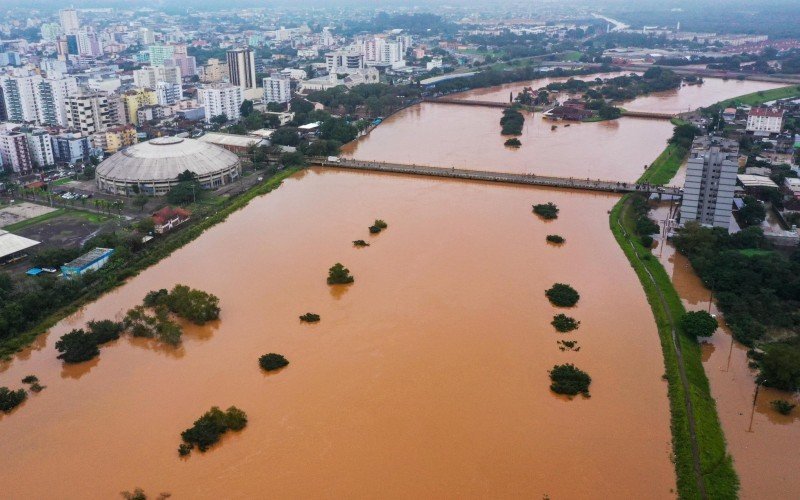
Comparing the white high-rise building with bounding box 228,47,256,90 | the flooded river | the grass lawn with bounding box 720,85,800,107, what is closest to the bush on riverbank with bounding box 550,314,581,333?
the flooded river

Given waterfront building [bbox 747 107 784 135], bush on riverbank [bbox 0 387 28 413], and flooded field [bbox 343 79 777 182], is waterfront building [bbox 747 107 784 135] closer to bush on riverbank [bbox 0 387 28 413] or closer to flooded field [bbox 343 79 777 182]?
flooded field [bbox 343 79 777 182]

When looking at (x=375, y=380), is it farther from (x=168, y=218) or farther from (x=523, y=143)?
(x=523, y=143)

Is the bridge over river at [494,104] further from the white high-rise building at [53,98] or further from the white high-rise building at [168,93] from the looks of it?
the white high-rise building at [53,98]

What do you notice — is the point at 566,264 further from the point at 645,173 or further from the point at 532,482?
the point at 645,173

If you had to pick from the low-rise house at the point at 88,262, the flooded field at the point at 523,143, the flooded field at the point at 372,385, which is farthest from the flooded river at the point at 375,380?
the flooded field at the point at 523,143

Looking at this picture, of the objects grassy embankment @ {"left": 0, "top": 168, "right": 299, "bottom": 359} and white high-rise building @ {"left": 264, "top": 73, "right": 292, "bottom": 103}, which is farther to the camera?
white high-rise building @ {"left": 264, "top": 73, "right": 292, "bottom": 103}

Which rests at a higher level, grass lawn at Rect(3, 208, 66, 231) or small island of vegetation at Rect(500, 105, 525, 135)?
small island of vegetation at Rect(500, 105, 525, 135)

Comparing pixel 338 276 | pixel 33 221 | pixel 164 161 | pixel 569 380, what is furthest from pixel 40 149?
pixel 569 380

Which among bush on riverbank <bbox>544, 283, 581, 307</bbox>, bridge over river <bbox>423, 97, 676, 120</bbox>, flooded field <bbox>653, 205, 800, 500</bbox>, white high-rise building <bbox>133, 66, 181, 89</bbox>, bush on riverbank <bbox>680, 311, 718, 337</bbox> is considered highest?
white high-rise building <bbox>133, 66, 181, 89</bbox>
